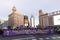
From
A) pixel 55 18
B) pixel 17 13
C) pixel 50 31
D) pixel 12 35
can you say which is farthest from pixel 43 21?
pixel 12 35

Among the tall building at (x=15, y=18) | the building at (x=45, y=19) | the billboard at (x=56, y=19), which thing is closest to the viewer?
the billboard at (x=56, y=19)

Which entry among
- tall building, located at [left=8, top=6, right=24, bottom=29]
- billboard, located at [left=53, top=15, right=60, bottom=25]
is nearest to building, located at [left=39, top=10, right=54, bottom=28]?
billboard, located at [left=53, top=15, right=60, bottom=25]

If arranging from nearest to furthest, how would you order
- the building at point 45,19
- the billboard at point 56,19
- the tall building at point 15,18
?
the billboard at point 56,19
the building at point 45,19
the tall building at point 15,18

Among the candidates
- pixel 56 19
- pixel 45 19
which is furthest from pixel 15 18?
pixel 56 19

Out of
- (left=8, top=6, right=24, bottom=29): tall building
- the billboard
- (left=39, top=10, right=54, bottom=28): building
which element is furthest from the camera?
(left=8, top=6, right=24, bottom=29): tall building

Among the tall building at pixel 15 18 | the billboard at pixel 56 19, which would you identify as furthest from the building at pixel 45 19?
the tall building at pixel 15 18

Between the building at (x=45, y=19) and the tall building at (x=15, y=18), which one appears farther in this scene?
the tall building at (x=15, y=18)

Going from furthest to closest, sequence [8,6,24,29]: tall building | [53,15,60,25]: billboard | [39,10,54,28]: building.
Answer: [8,6,24,29]: tall building < [39,10,54,28]: building < [53,15,60,25]: billboard

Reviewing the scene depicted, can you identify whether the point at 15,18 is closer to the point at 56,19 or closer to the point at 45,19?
the point at 45,19

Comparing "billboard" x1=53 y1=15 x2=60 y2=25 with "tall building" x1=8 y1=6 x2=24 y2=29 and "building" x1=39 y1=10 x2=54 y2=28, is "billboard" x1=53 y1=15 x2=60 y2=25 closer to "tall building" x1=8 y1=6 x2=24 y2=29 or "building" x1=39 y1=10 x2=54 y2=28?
"building" x1=39 y1=10 x2=54 y2=28

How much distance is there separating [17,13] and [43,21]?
30.2 feet

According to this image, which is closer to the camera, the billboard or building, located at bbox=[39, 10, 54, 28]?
the billboard

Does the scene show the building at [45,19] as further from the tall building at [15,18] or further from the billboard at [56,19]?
the tall building at [15,18]

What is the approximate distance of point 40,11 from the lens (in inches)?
1902
